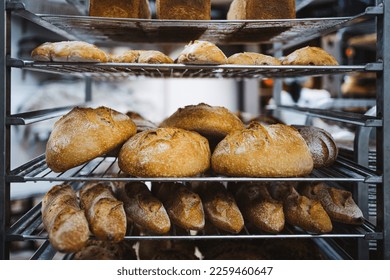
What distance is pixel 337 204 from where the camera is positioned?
1484 mm

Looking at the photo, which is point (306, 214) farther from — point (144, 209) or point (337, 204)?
point (144, 209)

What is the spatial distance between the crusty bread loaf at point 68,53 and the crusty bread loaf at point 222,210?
0.62m

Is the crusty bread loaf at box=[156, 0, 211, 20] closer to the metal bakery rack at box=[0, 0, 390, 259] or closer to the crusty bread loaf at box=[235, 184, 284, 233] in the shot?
the metal bakery rack at box=[0, 0, 390, 259]

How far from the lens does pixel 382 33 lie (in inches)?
50.4

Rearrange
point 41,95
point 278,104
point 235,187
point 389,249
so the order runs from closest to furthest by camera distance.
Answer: point 389,249 < point 235,187 < point 278,104 < point 41,95

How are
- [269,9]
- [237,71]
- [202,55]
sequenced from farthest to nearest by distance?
[269,9] → [237,71] → [202,55]

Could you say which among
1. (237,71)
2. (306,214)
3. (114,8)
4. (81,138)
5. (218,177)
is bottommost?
(306,214)

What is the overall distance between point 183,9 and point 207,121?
0.45m

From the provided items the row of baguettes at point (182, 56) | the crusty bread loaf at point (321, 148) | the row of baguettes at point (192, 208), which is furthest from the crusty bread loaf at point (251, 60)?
the row of baguettes at point (192, 208)

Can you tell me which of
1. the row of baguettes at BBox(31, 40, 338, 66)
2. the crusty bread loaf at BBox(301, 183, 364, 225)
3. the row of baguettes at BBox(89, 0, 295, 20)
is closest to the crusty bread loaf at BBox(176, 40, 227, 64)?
the row of baguettes at BBox(31, 40, 338, 66)

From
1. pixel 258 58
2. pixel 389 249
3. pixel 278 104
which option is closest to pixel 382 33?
pixel 258 58

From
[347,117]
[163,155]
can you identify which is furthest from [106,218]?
[347,117]
